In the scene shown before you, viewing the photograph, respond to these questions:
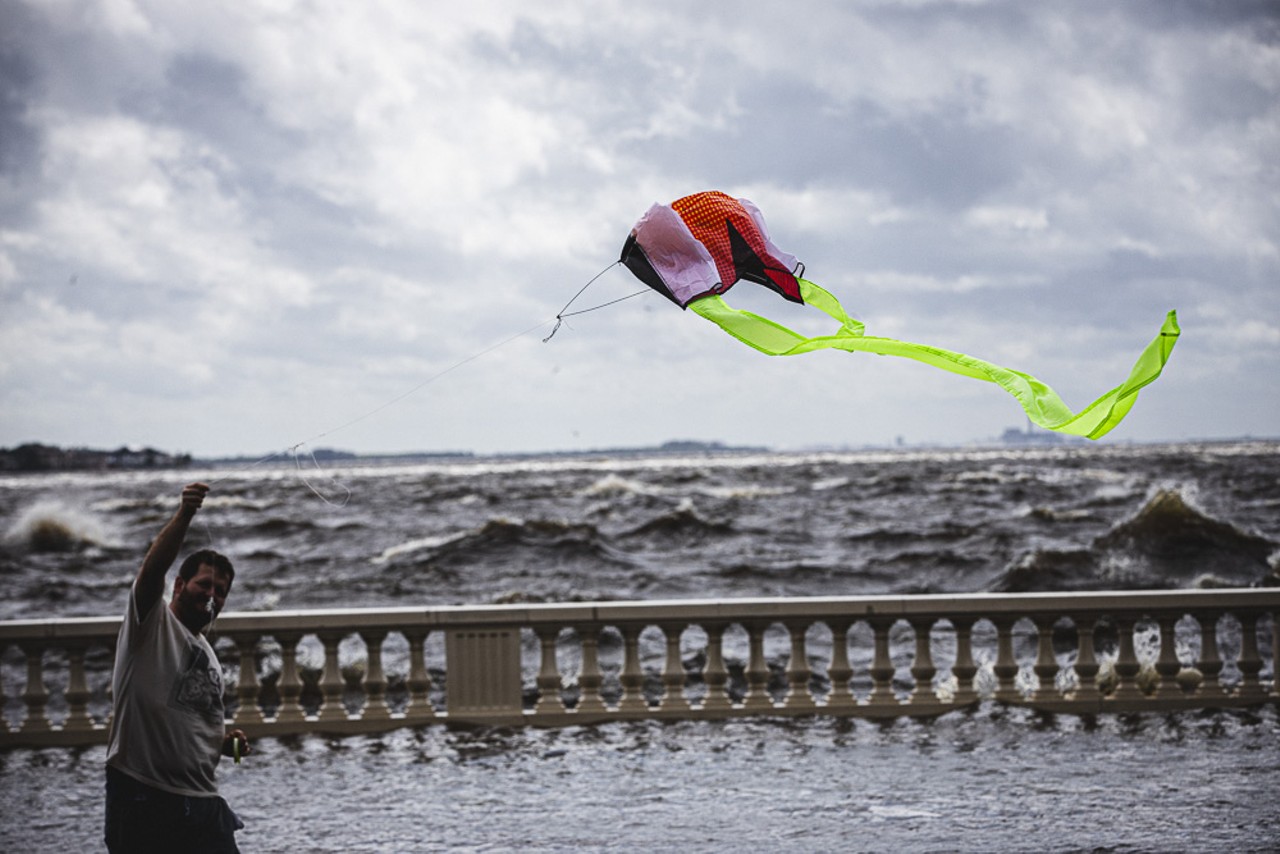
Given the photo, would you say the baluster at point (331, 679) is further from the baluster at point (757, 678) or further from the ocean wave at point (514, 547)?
the ocean wave at point (514, 547)

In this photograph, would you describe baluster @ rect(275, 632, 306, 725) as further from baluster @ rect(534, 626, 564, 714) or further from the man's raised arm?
the man's raised arm

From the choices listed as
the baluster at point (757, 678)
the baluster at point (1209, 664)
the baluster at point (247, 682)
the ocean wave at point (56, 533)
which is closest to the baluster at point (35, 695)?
the baluster at point (247, 682)

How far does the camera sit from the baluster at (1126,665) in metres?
8.99

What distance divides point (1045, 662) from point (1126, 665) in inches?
23.4

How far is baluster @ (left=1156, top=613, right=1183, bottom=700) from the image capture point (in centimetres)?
901

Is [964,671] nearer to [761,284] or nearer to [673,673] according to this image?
[673,673]

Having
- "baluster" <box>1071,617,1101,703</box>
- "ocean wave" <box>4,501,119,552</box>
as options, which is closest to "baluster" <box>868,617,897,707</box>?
"baluster" <box>1071,617,1101,703</box>

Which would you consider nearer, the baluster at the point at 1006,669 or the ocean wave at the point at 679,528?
the baluster at the point at 1006,669

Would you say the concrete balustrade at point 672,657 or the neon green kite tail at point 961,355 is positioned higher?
the neon green kite tail at point 961,355

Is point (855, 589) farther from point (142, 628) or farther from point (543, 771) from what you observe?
point (142, 628)

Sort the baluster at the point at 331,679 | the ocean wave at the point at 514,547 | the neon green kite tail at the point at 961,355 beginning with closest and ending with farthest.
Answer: the neon green kite tail at the point at 961,355
the baluster at the point at 331,679
the ocean wave at the point at 514,547

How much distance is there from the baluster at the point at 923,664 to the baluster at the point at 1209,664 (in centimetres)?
189

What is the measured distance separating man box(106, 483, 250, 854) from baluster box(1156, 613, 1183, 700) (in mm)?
7002

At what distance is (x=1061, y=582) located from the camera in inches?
1046
